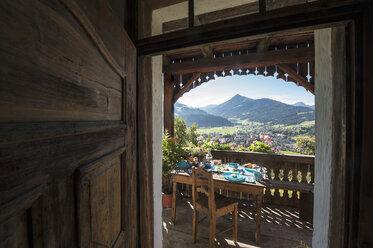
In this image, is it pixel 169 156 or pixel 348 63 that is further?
pixel 169 156

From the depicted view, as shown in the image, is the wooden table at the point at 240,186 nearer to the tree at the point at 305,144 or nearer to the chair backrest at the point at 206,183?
the chair backrest at the point at 206,183

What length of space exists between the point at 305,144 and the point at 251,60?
239 centimetres

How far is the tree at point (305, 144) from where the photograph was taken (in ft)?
11.7

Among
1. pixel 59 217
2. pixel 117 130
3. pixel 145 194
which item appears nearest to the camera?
pixel 59 217

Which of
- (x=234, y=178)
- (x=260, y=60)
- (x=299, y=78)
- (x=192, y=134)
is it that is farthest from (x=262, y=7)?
(x=192, y=134)

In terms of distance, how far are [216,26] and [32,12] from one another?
630mm

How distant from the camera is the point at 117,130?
68 centimetres

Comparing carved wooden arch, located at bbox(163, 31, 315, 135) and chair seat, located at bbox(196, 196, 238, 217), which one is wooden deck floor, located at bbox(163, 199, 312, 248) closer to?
chair seat, located at bbox(196, 196, 238, 217)

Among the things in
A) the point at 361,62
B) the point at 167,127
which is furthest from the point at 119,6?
the point at 167,127

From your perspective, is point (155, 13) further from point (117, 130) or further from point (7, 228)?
point (7, 228)

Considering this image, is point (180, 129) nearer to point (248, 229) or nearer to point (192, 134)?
point (192, 134)

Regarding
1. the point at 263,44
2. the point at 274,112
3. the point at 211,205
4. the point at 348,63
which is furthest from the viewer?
the point at 274,112

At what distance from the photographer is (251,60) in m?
2.88

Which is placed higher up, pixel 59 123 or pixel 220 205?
pixel 59 123
